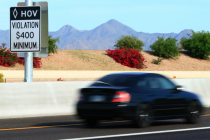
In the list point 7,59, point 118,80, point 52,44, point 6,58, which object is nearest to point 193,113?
point 118,80

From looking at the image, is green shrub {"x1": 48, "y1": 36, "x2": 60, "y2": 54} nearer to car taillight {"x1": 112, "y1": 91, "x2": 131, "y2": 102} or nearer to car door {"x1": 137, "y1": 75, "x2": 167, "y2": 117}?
car door {"x1": 137, "y1": 75, "x2": 167, "y2": 117}

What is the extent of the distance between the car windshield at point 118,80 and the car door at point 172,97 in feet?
3.13

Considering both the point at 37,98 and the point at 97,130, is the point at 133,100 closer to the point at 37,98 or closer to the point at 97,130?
the point at 97,130

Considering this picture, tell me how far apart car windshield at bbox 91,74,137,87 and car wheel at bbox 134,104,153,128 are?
0.74 meters

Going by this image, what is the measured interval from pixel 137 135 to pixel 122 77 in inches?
81.8

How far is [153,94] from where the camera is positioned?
1045 cm

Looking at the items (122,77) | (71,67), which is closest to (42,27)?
(122,77)

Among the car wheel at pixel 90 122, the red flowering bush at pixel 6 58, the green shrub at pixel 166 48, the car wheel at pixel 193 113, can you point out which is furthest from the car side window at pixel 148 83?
the green shrub at pixel 166 48

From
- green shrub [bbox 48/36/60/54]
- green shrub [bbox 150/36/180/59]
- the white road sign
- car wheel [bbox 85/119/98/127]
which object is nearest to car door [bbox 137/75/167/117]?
car wheel [bbox 85/119/98/127]

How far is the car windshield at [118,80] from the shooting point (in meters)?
10.2

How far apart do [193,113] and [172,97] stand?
1119 mm

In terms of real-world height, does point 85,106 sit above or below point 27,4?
below

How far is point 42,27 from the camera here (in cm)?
1662

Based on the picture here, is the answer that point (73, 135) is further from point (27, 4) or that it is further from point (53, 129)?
point (27, 4)
